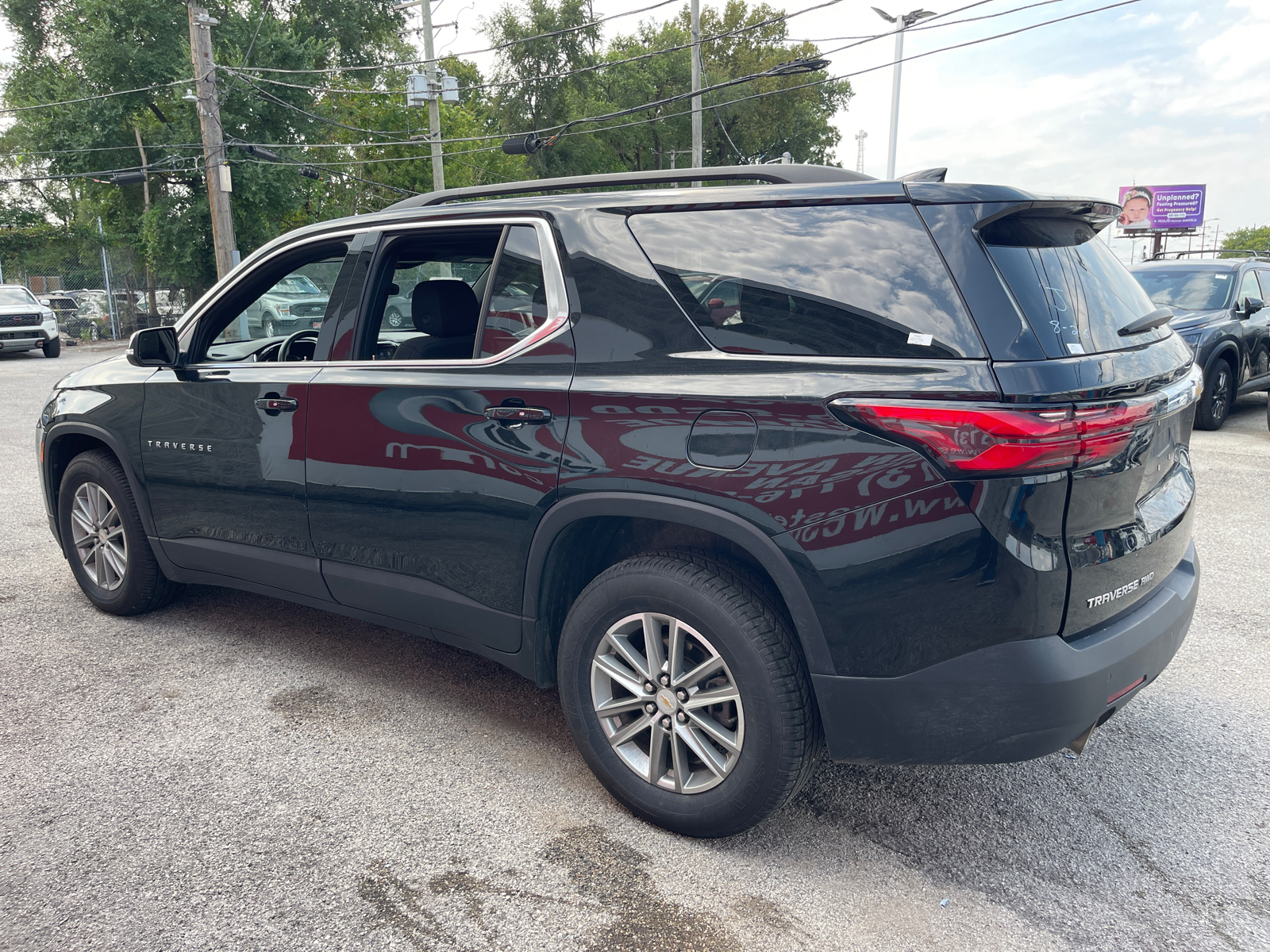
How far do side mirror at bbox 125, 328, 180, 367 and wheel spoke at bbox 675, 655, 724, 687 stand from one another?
8.82 ft

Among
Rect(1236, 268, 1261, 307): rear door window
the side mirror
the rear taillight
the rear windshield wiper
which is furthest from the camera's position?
Rect(1236, 268, 1261, 307): rear door window

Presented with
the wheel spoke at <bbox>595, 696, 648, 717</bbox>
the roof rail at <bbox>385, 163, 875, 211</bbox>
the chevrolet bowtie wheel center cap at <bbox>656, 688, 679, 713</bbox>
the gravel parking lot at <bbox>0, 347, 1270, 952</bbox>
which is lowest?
the gravel parking lot at <bbox>0, 347, 1270, 952</bbox>

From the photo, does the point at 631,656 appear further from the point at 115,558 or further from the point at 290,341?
the point at 115,558

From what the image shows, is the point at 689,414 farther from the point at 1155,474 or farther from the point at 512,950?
the point at 512,950

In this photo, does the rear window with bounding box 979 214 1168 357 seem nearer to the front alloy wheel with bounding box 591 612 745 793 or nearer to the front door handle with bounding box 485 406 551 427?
the front alloy wheel with bounding box 591 612 745 793

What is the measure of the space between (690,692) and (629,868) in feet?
1.66

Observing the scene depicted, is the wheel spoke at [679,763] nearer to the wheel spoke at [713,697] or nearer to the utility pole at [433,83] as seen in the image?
the wheel spoke at [713,697]

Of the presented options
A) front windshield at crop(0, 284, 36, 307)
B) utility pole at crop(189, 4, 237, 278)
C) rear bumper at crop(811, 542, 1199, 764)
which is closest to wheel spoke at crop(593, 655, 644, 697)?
rear bumper at crop(811, 542, 1199, 764)

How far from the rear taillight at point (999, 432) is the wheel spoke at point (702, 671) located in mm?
768

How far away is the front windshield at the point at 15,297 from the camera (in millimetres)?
22500

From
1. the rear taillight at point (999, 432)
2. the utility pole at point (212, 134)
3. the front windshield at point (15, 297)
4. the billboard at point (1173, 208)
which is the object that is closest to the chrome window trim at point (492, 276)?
the rear taillight at point (999, 432)

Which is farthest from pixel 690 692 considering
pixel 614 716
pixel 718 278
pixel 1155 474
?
pixel 1155 474

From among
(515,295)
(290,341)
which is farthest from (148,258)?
(515,295)

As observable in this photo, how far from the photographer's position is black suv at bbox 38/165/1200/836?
213 centimetres
